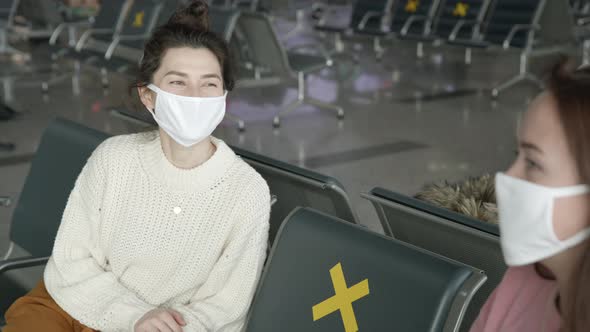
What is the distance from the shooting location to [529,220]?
114 centimetres

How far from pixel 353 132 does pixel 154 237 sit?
4292 millimetres

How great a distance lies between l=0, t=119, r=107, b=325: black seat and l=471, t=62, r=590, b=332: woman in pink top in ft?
5.18

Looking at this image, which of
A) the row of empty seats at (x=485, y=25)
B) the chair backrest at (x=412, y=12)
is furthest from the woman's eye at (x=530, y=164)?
the chair backrest at (x=412, y=12)

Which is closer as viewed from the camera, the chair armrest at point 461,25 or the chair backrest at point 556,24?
the chair backrest at point 556,24

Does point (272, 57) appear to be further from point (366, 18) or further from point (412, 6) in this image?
point (366, 18)

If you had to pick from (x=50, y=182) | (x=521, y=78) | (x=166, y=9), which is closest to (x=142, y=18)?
(x=166, y=9)

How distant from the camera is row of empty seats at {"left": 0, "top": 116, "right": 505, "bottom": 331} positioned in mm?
1402

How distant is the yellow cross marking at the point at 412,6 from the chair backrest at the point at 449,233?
24.3 feet

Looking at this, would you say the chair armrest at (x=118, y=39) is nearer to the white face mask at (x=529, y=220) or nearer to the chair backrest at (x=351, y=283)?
the chair backrest at (x=351, y=283)

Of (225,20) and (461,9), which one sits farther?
(461,9)

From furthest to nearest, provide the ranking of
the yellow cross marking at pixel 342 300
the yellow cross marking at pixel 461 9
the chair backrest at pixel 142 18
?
1. the yellow cross marking at pixel 461 9
2. the chair backrest at pixel 142 18
3. the yellow cross marking at pixel 342 300

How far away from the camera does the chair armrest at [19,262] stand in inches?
88.9

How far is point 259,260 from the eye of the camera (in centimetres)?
190

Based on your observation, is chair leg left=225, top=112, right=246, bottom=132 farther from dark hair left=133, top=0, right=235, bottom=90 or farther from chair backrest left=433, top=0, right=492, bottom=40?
dark hair left=133, top=0, right=235, bottom=90
